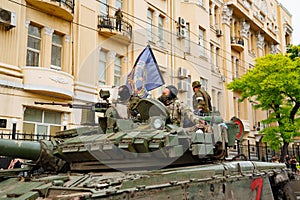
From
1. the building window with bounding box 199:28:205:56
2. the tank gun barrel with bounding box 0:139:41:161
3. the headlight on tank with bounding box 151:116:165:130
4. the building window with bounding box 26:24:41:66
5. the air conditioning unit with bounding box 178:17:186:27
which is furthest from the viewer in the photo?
the building window with bounding box 199:28:205:56

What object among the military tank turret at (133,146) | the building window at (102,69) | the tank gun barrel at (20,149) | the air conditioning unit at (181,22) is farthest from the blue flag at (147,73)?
the air conditioning unit at (181,22)

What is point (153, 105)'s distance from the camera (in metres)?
7.13

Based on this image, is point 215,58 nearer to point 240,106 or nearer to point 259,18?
point 240,106

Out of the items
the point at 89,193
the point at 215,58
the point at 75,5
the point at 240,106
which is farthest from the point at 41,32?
the point at 240,106

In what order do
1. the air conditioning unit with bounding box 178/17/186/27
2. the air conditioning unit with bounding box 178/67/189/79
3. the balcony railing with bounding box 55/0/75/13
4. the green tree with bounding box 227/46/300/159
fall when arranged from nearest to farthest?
the balcony railing with bounding box 55/0/75/13
the air conditioning unit with bounding box 178/67/189/79
the green tree with bounding box 227/46/300/159
the air conditioning unit with bounding box 178/17/186/27

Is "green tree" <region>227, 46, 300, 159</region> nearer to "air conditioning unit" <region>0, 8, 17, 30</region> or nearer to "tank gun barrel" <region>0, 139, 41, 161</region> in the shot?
"air conditioning unit" <region>0, 8, 17, 30</region>

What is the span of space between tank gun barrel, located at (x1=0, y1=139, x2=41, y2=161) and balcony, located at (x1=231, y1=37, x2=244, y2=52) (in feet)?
77.5

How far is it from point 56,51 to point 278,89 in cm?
1215

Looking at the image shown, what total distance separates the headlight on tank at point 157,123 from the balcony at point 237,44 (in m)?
23.0

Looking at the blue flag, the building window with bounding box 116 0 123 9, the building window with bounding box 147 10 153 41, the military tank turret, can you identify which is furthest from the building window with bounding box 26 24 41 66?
the military tank turret

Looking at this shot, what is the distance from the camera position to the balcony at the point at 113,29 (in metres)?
17.0

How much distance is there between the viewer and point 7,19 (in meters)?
13.2

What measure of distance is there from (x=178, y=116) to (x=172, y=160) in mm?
1131

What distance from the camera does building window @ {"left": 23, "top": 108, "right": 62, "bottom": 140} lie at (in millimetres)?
14305
